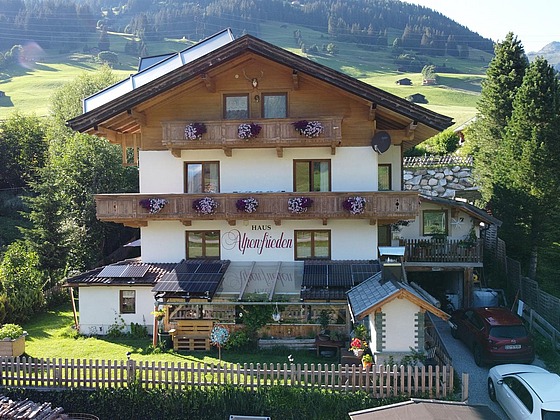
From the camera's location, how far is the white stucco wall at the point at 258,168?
811 inches

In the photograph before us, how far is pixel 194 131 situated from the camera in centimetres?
1961

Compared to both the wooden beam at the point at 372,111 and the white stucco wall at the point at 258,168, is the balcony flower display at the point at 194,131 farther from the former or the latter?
the wooden beam at the point at 372,111

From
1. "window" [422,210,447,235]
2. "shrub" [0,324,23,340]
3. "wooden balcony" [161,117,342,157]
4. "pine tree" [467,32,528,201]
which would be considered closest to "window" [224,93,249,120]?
"wooden balcony" [161,117,342,157]

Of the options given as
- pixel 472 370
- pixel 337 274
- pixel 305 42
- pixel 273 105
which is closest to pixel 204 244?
pixel 337 274

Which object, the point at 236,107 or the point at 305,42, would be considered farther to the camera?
the point at 305,42

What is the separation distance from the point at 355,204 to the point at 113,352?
1063cm

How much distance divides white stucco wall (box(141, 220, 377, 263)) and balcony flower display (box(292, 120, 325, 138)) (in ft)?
12.5

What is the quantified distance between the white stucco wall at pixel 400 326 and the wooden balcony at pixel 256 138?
7593mm

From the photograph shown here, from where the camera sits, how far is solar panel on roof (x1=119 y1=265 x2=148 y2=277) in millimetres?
20011

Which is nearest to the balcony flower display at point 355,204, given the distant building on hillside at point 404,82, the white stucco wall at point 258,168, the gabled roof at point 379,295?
the white stucco wall at point 258,168

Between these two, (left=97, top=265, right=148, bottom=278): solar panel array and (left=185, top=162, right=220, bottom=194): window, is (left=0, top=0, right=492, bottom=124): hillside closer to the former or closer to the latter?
(left=185, top=162, right=220, bottom=194): window

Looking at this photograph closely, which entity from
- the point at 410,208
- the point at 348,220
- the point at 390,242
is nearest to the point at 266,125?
the point at 348,220

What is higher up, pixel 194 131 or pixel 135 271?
pixel 194 131

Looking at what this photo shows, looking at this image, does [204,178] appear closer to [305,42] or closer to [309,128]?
[309,128]
